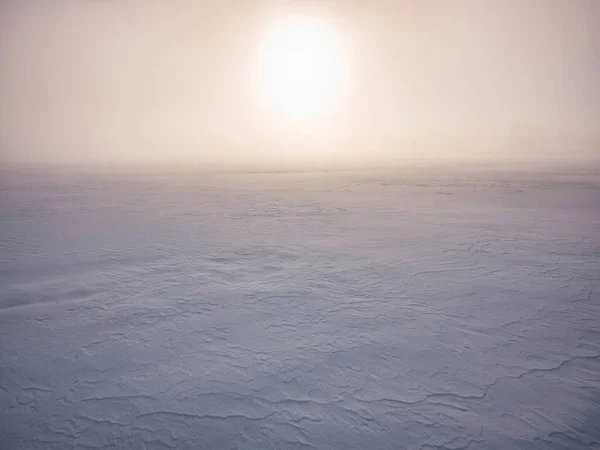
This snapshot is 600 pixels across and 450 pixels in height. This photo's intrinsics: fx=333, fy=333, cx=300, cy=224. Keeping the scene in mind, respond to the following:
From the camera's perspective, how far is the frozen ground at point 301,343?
6.53ft

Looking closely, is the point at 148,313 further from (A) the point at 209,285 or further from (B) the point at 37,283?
(B) the point at 37,283

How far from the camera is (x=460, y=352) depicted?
2.70 meters

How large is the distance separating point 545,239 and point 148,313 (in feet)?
22.3

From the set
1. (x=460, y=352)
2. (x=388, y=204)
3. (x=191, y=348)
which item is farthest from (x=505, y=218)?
(x=191, y=348)

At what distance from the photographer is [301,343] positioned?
9.33 feet

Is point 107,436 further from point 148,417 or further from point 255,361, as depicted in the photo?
point 255,361

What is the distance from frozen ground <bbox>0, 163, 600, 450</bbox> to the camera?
1.99 meters

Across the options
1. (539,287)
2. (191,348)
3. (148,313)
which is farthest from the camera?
(539,287)

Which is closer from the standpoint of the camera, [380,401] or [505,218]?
[380,401]

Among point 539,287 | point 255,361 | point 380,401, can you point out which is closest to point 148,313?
point 255,361

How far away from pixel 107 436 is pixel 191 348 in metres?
0.91

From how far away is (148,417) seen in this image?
6.76 feet

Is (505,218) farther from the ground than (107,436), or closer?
farther from the ground

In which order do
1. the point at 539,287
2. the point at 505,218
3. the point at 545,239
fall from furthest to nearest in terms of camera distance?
the point at 505,218
the point at 545,239
the point at 539,287
